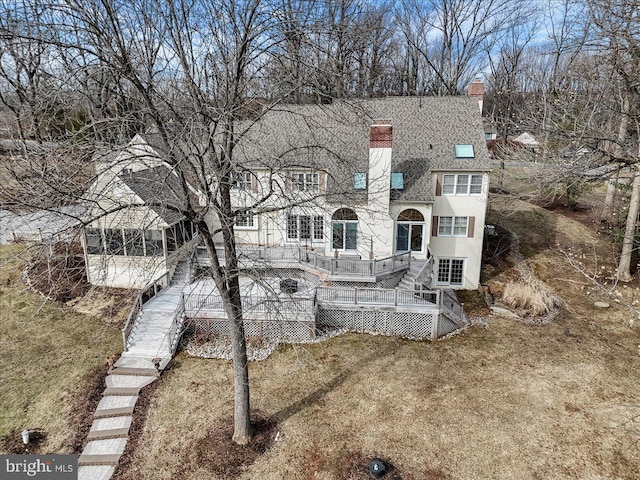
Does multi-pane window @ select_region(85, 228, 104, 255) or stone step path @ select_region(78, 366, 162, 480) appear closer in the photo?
stone step path @ select_region(78, 366, 162, 480)

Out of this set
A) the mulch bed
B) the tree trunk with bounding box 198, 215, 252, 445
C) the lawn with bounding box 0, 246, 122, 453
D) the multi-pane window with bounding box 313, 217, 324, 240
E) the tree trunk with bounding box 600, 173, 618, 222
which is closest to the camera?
the tree trunk with bounding box 198, 215, 252, 445

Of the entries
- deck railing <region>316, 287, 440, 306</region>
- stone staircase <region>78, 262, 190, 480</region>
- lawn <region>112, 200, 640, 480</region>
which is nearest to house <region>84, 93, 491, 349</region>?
deck railing <region>316, 287, 440, 306</region>

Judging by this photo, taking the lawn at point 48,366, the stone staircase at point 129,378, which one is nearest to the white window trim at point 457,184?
the stone staircase at point 129,378

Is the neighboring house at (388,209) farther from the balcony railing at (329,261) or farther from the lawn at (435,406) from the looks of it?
the lawn at (435,406)

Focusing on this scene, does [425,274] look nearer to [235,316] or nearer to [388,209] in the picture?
[388,209]

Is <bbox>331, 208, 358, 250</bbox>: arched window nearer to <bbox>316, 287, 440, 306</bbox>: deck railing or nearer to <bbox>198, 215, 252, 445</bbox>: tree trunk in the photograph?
<bbox>316, 287, 440, 306</bbox>: deck railing

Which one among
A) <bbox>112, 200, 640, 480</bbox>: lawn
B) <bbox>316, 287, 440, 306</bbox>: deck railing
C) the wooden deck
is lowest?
<bbox>112, 200, 640, 480</bbox>: lawn

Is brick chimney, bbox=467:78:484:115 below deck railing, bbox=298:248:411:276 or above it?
above

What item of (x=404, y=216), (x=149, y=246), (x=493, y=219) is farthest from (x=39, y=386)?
(x=493, y=219)
